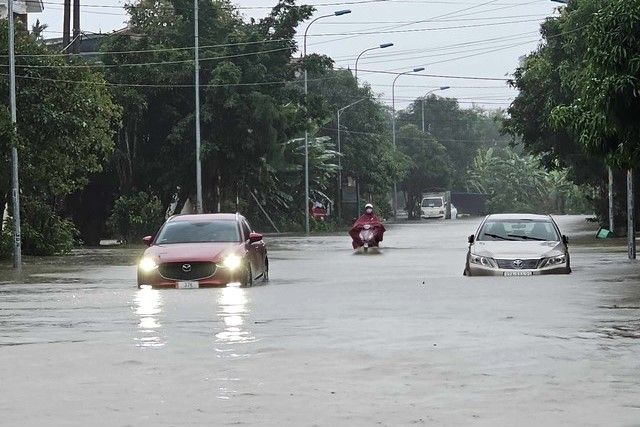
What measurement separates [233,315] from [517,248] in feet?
31.1

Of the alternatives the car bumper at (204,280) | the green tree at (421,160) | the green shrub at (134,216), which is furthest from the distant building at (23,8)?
the green tree at (421,160)

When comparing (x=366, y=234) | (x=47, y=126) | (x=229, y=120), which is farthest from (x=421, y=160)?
(x=47, y=126)

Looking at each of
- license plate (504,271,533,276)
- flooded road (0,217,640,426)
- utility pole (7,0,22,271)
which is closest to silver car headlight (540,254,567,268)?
license plate (504,271,533,276)

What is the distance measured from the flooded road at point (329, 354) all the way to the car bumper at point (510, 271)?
1.23 feet

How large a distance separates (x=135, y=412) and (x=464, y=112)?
134 meters

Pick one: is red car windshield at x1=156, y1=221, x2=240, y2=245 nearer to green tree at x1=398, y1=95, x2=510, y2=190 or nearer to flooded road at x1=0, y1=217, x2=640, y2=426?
flooded road at x1=0, y1=217, x2=640, y2=426

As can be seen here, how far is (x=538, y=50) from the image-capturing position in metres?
64.8

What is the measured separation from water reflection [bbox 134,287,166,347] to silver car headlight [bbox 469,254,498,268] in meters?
5.99

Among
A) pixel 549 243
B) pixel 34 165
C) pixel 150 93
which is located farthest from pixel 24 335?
pixel 150 93

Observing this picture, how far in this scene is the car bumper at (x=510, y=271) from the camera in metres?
27.6

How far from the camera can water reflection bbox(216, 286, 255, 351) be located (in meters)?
16.8

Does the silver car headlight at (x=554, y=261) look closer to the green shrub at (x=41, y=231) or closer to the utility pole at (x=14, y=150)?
the utility pole at (x=14, y=150)

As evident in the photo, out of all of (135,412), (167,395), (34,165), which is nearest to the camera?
(135,412)

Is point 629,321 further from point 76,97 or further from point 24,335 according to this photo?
point 76,97
